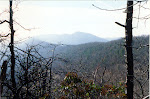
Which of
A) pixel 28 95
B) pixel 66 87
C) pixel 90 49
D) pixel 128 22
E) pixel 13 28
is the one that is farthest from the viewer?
pixel 90 49

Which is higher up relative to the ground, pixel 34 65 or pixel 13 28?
pixel 13 28

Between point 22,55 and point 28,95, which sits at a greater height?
point 22,55

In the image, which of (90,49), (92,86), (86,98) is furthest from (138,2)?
(90,49)

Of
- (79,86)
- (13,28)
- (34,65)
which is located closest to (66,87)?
(79,86)

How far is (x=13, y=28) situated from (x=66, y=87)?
448 centimetres

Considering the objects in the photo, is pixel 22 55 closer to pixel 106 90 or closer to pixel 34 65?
pixel 34 65

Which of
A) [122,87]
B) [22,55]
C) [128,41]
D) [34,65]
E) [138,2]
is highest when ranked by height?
[138,2]

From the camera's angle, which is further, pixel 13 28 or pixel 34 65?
pixel 13 28

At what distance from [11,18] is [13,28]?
491 mm

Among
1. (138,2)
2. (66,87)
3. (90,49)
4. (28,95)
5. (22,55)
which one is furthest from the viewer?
(90,49)

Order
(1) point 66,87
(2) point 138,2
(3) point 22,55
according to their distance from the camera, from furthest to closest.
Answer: (1) point 66,87 < (3) point 22,55 < (2) point 138,2

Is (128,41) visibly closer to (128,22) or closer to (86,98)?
(128,22)

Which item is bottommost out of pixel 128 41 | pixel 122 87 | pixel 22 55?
pixel 122 87

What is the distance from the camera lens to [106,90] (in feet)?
13.0
